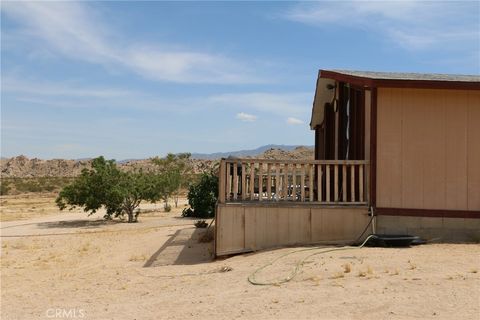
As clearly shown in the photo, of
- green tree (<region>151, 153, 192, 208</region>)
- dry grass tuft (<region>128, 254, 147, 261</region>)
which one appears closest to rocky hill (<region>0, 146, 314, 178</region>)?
green tree (<region>151, 153, 192, 208</region>)

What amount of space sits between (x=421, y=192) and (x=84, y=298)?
6.06 meters

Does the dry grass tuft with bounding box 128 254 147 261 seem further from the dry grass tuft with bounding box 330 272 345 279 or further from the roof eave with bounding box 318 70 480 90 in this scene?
the roof eave with bounding box 318 70 480 90

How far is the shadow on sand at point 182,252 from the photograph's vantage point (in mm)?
9859

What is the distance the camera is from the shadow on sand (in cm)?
986

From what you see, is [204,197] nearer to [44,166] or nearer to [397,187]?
[397,187]

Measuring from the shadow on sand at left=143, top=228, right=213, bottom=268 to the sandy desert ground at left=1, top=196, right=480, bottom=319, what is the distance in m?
0.03

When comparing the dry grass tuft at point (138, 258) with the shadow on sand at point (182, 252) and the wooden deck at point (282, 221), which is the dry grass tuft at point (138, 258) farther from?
the wooden deck at point (282, 221)

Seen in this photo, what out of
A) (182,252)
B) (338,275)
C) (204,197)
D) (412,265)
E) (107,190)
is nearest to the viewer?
(338,275)

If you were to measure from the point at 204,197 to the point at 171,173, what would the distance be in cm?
802

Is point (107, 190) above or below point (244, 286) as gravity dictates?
above

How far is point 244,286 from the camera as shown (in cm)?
704

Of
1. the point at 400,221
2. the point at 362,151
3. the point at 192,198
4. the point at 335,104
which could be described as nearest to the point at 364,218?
the point at 400,221

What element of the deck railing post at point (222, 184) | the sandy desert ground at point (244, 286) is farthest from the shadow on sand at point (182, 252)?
the deck railing post at point (222, 184)

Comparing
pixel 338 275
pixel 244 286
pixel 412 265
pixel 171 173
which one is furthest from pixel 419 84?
pixel 171 173
